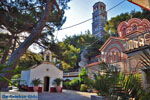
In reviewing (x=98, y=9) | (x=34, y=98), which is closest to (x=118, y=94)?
(x=34, y=98)

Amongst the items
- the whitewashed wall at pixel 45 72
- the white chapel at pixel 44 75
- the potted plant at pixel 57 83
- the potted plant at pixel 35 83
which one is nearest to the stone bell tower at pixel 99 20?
the whitewashed wall at pixel 45 72

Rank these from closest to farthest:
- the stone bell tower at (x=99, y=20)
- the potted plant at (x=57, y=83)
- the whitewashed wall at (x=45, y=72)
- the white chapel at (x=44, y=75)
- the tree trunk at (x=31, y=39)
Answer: the tree trunk at (x=31, y=39) < the white chapel at (x=44, y=75) < the whitewashed wall at (x=45, y=72) < the potted plant at (x=57, y=83) < the stone bell tower at (x=99, y=20)

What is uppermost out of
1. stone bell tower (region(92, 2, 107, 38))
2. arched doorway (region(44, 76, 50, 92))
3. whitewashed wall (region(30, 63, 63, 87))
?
stone bell tower (region(92, 2, 107, 38))

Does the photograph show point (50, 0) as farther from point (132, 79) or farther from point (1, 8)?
point (132, 79)

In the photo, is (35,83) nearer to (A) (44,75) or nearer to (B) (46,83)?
(A) (44,75)

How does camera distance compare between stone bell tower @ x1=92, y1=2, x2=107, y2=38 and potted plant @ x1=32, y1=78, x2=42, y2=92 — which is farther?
stone bell tower @ x1=92, y1=2, x2=107, y2=38

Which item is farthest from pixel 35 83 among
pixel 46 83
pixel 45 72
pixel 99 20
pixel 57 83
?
pixel 99 20

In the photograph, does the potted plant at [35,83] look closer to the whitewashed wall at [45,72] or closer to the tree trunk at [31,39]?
the whitewashed wall at [45,72]

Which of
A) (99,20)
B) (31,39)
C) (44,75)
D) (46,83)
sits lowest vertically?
(46,83)

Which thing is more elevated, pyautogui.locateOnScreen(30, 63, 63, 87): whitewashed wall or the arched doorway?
pyautogui.locateOnScreen(30, 63, 63, 87): whitewashed wall

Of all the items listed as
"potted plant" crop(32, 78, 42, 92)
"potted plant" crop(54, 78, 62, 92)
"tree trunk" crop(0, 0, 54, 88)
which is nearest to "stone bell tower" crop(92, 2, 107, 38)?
"potted plant" crop(54, 78, 62, 92)

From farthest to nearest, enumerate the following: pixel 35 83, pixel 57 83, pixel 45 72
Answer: pixel 45 72 < pixel 57 83 < pixel 35 83

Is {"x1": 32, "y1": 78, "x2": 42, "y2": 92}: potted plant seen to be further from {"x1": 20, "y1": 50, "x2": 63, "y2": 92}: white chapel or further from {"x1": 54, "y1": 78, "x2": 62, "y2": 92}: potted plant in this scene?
{"x1": 54, "y1": 78, "x2": 62, "y2": 92}: potted plant

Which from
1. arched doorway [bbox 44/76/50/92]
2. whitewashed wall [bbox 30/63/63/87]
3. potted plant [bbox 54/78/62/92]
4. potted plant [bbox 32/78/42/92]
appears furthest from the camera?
arched doorway [bbox 44/76/50/92]
